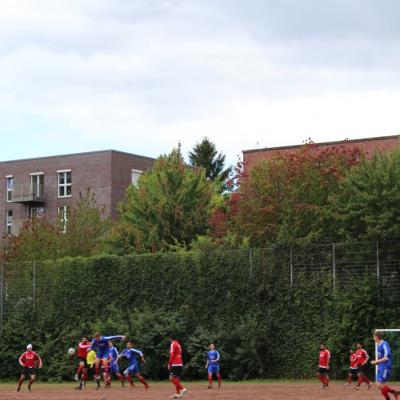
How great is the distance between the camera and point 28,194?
83.9 m

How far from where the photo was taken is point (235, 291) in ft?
139

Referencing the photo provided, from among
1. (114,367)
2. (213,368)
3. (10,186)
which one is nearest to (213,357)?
(213,368)

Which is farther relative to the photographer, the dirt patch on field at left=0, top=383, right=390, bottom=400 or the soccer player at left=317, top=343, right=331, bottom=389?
the soccer player at left=317, top=343, right=331, bottom=389

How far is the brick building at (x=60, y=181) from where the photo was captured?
266ft

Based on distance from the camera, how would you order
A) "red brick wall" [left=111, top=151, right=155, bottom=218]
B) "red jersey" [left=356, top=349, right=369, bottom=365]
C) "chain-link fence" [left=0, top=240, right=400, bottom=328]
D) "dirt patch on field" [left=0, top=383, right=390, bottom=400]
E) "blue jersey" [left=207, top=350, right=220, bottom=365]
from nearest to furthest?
1. "dirt patch on field" [left=0, top=383, right=390, bottom=400]
2. "red jersey" [left=356, top=349, right=369, bottom=365]
3. "blue jersey" [left=207, top=350, right=220, bottom=365]
4. "chain-link fence" [left=0, top=240, right=400, bottom=328]
5. "red brick wall" [left=111, top=151, right=155, bottom=218]

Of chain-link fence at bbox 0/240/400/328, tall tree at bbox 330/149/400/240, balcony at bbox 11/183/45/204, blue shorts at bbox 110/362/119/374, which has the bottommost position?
blue shorts at bbox 110/362/119/374

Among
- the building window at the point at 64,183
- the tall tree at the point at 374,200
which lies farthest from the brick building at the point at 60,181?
the tall tree at the point at 374,200

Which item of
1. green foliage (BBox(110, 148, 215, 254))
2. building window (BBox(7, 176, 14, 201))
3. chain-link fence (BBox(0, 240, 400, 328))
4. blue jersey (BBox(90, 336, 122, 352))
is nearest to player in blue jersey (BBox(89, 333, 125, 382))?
blue jersey (BBox(90, 336, 122, 352))

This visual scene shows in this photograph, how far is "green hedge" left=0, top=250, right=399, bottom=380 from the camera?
40.3 m

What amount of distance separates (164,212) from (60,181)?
30202 mm

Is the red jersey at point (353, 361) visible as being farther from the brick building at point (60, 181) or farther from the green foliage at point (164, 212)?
the brick building at point (60, 181)

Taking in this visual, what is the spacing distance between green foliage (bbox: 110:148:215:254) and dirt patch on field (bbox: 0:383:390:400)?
17.2m

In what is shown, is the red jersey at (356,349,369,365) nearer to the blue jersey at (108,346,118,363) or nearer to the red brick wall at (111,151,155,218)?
the blue jersey at (108,346,118,363)

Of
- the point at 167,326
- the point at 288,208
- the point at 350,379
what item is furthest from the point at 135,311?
the point at 350,379
